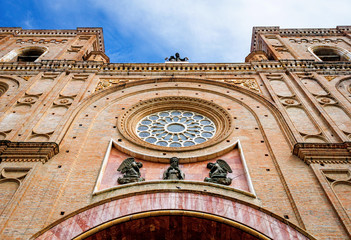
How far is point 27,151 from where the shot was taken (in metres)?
8.99

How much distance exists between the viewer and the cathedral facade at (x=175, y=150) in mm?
7004

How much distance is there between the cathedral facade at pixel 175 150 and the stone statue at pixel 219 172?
0.04 meters

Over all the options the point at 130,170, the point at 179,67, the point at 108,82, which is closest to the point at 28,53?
the point at 108,82

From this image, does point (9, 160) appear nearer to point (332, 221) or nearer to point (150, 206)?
point (150, 206)

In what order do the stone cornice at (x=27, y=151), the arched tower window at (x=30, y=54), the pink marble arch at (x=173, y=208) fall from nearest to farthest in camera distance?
the pink marble arch at (x=173, y=208)
the stone cornice at (x=27, y=151)
the arched tower window at (x=30, y=54)

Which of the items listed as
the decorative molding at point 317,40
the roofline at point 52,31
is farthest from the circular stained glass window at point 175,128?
the roofline at point 52,31

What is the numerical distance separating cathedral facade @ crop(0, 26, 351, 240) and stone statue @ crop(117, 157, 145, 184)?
44 mm

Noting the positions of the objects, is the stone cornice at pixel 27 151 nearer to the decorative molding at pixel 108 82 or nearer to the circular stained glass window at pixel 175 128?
the circular stained glass window at pixel 175 128

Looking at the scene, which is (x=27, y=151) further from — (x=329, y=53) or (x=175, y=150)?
(x=329, y=53)

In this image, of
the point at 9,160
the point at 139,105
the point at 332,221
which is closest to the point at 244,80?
the point at 139,105

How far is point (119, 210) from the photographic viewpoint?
7.12 metres

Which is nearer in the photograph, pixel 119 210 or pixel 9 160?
pixel 119 210

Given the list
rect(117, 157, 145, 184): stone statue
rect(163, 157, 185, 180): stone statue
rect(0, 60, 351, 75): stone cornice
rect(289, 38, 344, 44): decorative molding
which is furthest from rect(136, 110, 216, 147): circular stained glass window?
rect(289, 38, 344, 44): decorative molding

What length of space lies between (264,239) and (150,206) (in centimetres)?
233
